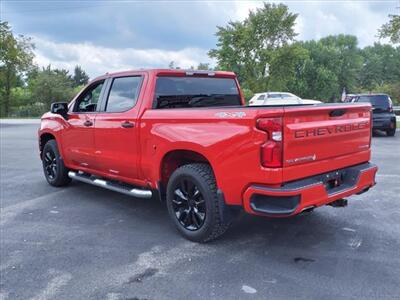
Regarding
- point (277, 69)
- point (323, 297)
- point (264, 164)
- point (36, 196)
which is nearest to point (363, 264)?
point (323, 297)

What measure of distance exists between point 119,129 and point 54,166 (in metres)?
2.51

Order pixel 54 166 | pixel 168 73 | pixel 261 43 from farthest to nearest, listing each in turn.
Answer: pixel 261 43, pixel 54 166, pixel 168 73

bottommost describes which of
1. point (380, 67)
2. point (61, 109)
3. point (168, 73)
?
point (61, 109)

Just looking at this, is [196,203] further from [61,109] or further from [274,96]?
[274,96]

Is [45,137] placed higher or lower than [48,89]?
lower

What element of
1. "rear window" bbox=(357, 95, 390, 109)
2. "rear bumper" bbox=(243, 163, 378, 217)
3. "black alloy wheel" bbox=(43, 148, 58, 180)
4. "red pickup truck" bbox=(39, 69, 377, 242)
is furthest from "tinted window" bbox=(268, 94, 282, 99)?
"rear bumper" bbox=(243, 163, 378, 217)

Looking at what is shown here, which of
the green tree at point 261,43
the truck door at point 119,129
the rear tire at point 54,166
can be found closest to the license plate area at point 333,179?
the truck door at point 119,129

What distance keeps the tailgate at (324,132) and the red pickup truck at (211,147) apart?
0.01 meters

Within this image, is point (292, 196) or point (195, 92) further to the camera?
point (195, 92)

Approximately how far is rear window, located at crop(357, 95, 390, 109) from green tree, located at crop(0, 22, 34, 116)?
33.6 metres

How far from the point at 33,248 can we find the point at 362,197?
456 cm

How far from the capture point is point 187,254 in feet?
13.6

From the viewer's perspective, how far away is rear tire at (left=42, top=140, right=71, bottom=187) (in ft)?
22.6

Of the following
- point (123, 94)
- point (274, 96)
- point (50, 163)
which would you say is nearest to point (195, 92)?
point (123, 94)
